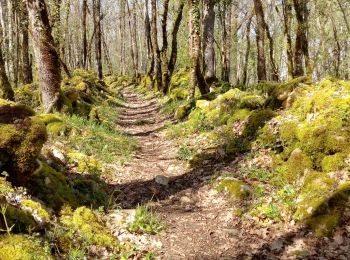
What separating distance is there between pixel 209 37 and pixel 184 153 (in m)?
8.23

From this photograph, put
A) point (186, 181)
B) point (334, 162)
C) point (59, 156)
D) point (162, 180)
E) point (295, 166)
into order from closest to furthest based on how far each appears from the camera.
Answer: point (334, 162) < point (295, 166) < point (59, 156) < point (162, 180) < point (186, 181)

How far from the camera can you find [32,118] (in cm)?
527

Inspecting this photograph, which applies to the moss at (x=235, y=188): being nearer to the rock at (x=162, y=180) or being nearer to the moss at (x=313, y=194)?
the moss at (x=313, y=194)

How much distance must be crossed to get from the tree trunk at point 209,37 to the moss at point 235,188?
9975 millimetres

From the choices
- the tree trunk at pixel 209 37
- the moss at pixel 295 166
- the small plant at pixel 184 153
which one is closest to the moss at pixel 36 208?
the moss at pixel 295 166

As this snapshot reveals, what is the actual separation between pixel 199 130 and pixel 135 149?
205 centimetres

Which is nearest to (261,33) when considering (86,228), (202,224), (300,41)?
(300,41)

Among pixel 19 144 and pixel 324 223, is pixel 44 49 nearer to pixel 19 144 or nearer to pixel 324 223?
pixel 19 144

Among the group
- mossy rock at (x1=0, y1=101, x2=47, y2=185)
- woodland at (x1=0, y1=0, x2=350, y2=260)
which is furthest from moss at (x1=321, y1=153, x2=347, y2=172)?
mossy rock at (x1=0, y1=101, x2=47, y2=185)

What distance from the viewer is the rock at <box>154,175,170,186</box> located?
7.41 metres

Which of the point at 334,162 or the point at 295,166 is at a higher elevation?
the point at 334,162

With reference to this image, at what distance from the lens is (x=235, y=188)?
6488mm

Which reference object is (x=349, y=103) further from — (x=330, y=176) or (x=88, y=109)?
(x=88, y=109)

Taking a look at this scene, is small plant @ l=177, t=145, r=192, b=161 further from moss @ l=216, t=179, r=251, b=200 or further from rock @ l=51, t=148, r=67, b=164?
rock @ l=51, t=148, r=67, b=164
